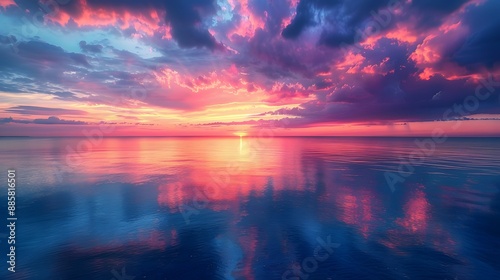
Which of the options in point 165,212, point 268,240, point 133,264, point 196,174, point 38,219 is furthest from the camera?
point 196,174

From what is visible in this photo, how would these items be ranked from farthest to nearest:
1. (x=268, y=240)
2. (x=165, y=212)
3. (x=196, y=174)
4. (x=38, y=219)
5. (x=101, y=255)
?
(x=196, y=174) → (x=165, y=212) → (x=38, y=219) → (x=268, y=240) → (x=101, y=255)

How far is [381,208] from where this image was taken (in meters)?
25.0

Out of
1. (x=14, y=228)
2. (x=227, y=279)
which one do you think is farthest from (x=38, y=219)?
(x=227, y=279)

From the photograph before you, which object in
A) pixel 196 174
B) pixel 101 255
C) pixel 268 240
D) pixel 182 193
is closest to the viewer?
pixel 101 255

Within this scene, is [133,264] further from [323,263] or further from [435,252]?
[435,252]

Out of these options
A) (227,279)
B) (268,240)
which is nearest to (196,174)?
(268,240)

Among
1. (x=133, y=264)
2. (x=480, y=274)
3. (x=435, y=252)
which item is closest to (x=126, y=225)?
(x=133, y=264)

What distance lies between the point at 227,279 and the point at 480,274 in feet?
43.3

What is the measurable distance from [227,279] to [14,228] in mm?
18335

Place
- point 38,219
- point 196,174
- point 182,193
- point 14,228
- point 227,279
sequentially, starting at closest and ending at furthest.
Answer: point 227,279, point 14,228, point 38,219, point 182,193, point 196,174

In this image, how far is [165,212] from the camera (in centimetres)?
2369

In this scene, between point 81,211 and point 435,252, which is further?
point 81,211

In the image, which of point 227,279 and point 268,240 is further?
point 268,240

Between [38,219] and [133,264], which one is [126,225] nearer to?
[133,264]
